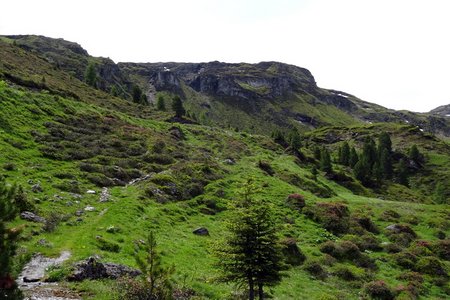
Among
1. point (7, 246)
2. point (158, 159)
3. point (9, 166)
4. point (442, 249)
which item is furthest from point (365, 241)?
point (7, 246)

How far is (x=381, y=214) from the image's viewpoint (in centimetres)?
5369

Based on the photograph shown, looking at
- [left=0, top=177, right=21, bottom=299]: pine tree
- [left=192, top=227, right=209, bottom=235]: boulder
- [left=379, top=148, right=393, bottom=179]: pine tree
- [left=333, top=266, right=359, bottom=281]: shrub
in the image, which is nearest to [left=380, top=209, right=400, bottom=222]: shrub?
[left=333, top=266, right=359, bottom=281]: shrub

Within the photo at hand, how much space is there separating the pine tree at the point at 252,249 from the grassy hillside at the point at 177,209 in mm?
1333

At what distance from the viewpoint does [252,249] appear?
22047mm

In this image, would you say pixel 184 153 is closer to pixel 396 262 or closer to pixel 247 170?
pixel 247 170

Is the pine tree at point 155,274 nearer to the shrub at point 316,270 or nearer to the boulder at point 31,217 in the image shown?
the boulder at point 31,217

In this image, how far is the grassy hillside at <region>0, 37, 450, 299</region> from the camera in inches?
1062

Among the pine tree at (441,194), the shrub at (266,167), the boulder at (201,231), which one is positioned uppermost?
the shrub at (266,167)

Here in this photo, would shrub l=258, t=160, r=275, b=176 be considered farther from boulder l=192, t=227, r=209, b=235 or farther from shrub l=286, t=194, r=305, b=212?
boulder l=192, t=227, r=209, b=235

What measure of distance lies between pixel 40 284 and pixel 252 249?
11.5 meters

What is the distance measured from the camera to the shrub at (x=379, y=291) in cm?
3089

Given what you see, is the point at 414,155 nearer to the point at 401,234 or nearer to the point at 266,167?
the point at 266,167

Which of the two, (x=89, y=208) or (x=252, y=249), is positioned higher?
(x=252, y=249)

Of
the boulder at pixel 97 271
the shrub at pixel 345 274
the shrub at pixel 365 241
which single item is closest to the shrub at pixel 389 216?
the shrub at pixel 365 241
